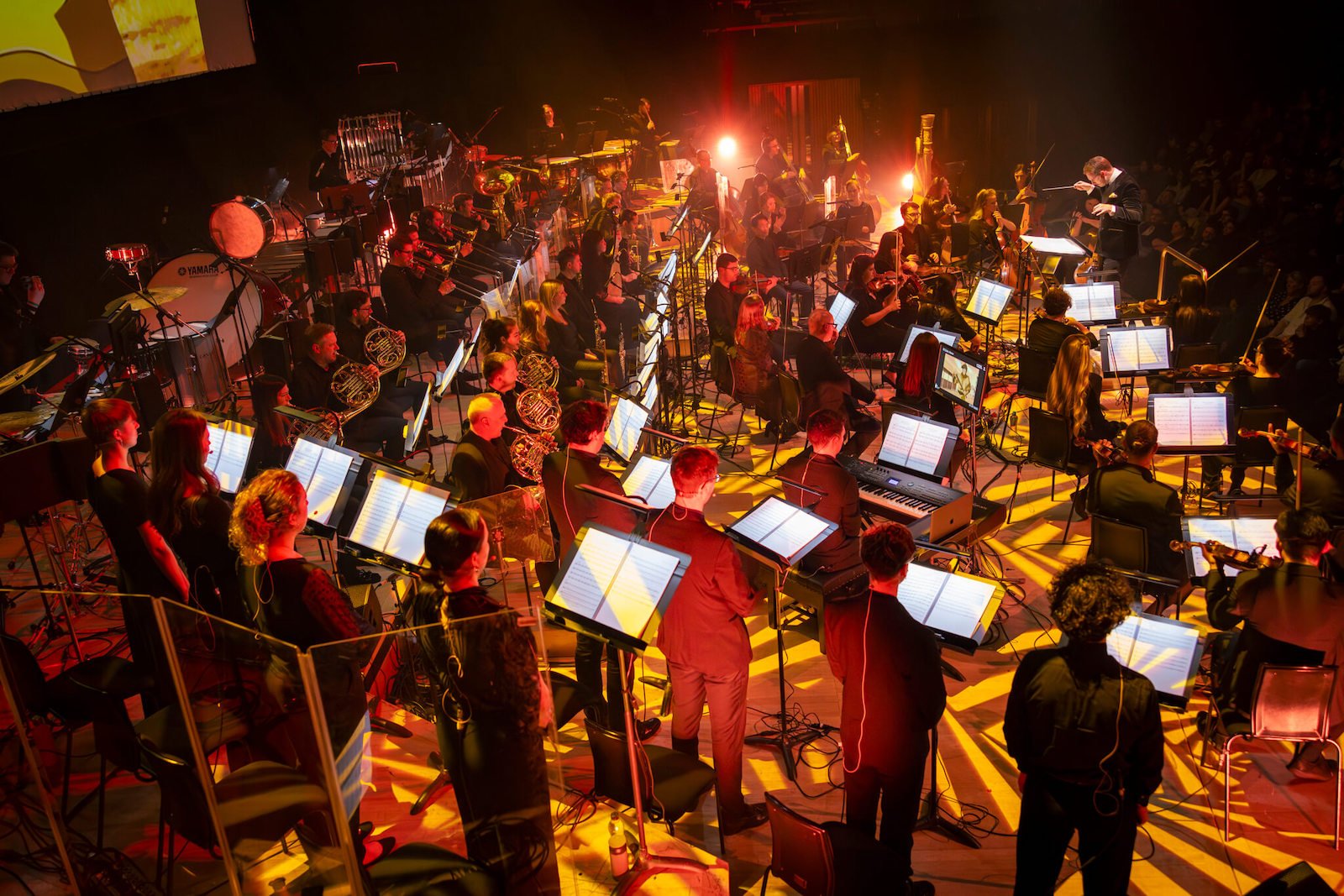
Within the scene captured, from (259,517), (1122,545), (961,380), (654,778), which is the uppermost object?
(259,517)

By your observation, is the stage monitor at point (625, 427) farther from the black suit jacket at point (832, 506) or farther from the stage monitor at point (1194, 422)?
the stage monitor at point (1194, 422)

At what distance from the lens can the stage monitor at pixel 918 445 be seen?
5.48 metres

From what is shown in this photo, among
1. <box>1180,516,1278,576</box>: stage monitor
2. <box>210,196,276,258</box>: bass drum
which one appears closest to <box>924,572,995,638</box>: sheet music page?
<box>1180,516,1278,576</box>: stage monitor

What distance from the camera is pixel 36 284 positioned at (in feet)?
26.9

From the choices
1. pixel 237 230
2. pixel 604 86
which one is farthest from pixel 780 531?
pixel 604 86

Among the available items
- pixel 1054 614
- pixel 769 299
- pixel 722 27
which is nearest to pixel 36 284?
pixel 769 299

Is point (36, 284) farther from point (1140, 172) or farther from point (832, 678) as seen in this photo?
point (1140, 172)

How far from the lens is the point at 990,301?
28.4 ft

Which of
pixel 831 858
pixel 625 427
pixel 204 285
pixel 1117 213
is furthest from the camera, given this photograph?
pixel 1117 213

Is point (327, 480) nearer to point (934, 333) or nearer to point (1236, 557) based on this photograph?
point (1236, 557)

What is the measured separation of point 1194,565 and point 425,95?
642 inches

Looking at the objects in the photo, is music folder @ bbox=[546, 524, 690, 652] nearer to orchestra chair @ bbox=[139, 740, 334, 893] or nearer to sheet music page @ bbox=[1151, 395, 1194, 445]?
orchestra chair @ bbox=[139, 740, 334, 893]

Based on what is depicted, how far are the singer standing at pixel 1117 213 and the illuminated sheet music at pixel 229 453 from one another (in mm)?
9906

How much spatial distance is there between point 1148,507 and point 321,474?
4.21 metres
